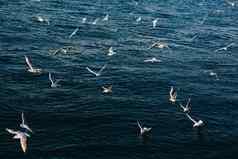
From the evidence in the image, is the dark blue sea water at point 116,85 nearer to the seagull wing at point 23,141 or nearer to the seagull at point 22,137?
the seagull at point 22,137

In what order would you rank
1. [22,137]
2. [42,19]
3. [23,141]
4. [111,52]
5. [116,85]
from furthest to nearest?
[42,19], [111,52], [116,85], [22,137], [23,141]

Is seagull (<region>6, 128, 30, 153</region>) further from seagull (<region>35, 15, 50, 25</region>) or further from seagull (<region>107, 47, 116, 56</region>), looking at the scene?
seagull (<region>35, 15, 50, 25</region>)

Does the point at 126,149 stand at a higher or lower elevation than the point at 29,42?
lower

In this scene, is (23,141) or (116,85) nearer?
(23,141)

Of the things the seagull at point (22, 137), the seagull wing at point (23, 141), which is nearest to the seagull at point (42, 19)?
the seagull at point (22, 137)

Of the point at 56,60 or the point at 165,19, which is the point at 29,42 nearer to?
the point at 56,60

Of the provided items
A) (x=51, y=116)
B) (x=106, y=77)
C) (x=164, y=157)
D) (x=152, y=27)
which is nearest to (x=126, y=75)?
(x=106, y=77)

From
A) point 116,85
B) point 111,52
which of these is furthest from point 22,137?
point 111,52

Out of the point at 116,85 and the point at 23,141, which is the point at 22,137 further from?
the point at 116,85

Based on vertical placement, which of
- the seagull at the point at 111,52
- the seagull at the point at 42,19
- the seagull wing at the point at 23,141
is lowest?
the seagull wing at the point at 23,141
